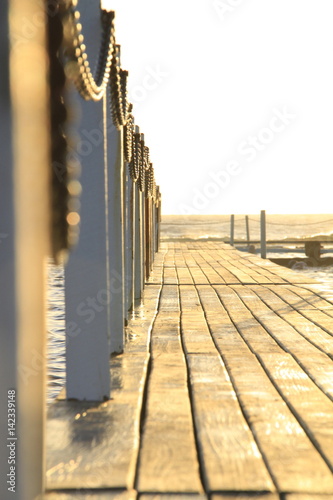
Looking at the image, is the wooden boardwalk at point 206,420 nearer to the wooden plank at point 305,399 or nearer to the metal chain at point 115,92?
the wooden plank at point 305,399

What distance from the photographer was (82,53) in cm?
190

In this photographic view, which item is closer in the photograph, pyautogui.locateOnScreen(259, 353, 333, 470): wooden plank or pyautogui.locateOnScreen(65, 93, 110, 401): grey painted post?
pyautogui.locateOnScreen(259, 353, 333, 470): wooden plank

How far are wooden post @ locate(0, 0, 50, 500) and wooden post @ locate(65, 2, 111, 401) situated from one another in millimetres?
1116

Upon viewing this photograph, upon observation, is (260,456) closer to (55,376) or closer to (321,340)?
(321,340)

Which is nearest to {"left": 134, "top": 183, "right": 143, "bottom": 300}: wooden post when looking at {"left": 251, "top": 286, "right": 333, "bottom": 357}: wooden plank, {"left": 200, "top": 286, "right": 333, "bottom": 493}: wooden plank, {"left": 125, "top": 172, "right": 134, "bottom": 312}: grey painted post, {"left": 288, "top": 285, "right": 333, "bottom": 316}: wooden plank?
{"left": 125, "top": 172, "right": 134, "bottom": 312}: grey painted post

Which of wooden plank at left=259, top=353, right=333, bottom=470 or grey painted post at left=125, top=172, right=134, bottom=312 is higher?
grey painted post at left=125, top=172, right=134, bottom=312

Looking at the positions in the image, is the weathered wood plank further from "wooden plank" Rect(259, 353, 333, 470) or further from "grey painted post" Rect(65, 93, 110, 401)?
"grey painted post" Rect(65, 93, 110, 401)

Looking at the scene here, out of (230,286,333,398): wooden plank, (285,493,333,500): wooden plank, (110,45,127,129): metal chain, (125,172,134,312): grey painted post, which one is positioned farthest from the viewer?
(125,172,134,312): grey painted post

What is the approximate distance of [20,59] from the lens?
58.2 inches

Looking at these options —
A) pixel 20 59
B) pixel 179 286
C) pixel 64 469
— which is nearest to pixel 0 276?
pixel 20 59

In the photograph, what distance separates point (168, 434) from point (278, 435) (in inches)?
17.3

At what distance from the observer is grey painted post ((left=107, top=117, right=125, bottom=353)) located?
11.8ft

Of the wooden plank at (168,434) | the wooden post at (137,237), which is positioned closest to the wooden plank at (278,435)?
the wooden plank at (168,434)

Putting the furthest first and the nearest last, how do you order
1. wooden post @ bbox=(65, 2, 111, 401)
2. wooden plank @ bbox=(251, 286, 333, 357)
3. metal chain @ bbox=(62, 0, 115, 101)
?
wooden plank @ bbox=(251, 286, 333, 357) < wooden post @ bbox=(65, 2, 111, 401) < metal chain @ bbox=(62, 0, 115, 101)
